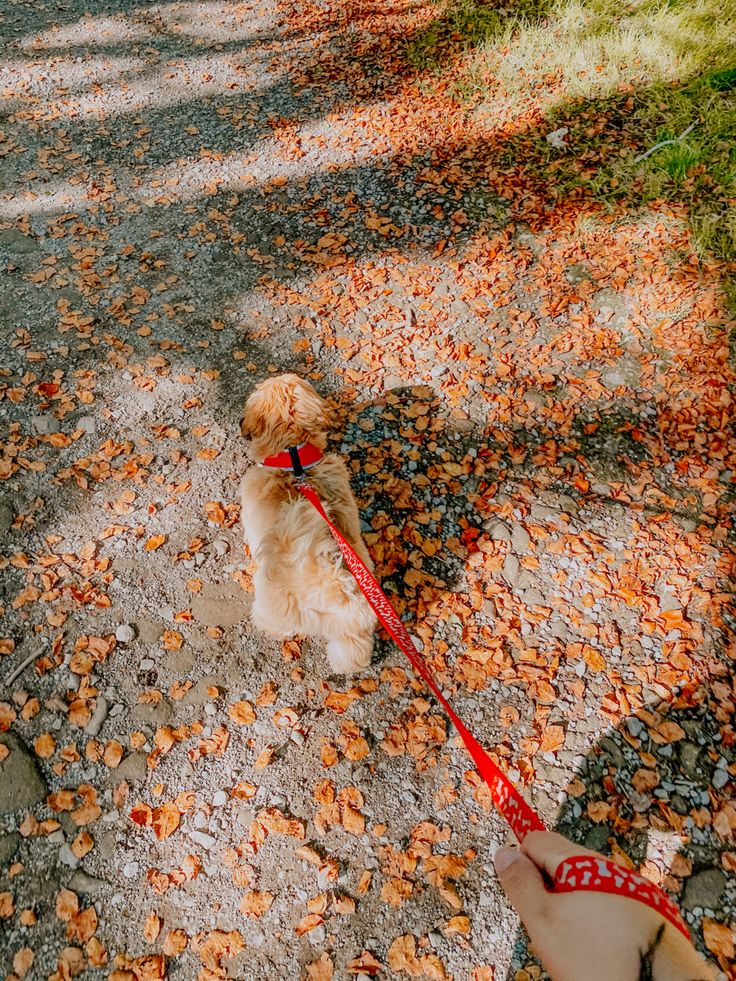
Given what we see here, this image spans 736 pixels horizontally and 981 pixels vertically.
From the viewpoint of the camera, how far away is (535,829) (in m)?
2.05

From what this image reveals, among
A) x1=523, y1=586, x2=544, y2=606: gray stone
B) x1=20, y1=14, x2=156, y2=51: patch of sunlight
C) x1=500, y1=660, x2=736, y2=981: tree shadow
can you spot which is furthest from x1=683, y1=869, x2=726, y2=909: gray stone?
x1=20, y1=14, x2=156, y2=51: patch of sunlight

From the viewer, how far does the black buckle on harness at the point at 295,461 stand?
350cm

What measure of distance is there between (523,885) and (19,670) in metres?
3.61

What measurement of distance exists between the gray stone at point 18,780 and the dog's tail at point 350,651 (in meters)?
1.97

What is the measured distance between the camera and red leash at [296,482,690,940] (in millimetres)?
1651

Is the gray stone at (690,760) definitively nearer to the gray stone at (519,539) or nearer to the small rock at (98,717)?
the gray stone at (519,539)

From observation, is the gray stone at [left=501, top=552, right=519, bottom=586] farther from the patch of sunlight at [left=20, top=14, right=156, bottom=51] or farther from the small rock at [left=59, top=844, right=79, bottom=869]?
the patch of sunlight at [left=20, top=14, right=156, bottom=51]

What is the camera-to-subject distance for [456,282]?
6477mm

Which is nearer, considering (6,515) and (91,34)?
(6,515)

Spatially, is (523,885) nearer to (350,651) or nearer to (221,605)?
(350,651)

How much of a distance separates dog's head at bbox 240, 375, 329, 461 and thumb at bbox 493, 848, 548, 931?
2538mm

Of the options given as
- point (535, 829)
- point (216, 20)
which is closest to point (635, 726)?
point (535, 829)

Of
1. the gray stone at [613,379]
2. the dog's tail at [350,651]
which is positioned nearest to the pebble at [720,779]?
the dog's tail at [350,651]

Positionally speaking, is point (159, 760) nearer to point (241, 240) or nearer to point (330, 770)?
point (330, 770)
